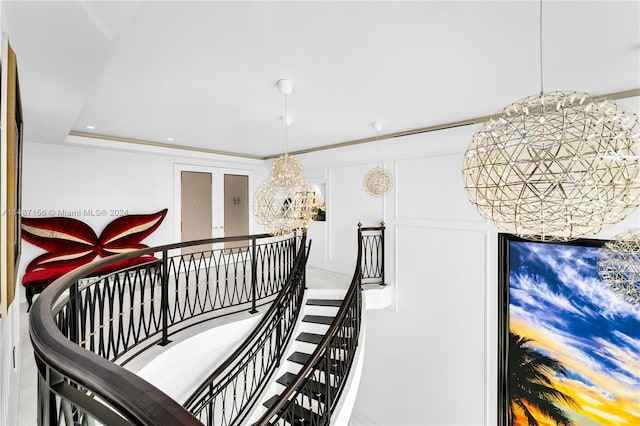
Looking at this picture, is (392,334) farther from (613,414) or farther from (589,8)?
(589,8)

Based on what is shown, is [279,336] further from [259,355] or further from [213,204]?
[213,204]

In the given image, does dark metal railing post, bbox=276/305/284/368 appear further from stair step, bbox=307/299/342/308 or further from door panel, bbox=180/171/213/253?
door panel, bbox=180/171/213/253

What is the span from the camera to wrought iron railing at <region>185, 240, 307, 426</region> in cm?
338

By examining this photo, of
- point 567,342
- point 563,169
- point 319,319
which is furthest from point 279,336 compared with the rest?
point 563,169

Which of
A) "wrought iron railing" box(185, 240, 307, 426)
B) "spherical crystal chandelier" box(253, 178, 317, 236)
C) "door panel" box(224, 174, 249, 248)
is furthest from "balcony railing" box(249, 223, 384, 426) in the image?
"door panel" box(224, 174, 249, 248)

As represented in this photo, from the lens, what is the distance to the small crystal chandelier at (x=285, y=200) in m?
2.81

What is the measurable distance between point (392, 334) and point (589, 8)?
15.9 feet

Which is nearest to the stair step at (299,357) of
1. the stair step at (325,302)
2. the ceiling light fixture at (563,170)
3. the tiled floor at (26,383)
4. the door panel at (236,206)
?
the stair step at (325,302)

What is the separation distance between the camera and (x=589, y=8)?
170 cm

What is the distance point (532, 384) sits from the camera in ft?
12.8

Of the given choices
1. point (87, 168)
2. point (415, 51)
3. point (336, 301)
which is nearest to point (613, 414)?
point (336, 301)

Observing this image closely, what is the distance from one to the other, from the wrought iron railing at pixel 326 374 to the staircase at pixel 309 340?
13 centimetres

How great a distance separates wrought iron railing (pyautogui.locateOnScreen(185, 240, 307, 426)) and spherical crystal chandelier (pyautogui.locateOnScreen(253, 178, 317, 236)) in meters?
1.15

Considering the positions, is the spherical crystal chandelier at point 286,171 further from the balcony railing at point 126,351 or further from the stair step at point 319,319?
the stair step at point 319,319
